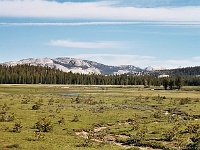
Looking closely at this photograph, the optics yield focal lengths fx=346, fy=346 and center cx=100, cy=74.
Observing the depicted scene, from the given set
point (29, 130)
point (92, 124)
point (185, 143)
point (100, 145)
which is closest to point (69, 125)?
point (92, 124)

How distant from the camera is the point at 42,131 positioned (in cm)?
4912

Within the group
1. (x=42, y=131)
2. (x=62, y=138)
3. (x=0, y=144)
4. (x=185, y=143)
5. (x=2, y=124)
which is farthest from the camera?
(x=2, y=124)

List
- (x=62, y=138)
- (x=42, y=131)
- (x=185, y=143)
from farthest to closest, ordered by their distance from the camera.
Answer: (x=42, y=131) → (x=62, y=138) → (x=185, y=143)

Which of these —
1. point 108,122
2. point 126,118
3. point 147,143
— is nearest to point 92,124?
point 108,122

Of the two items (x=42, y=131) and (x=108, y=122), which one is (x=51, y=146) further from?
(x=108, y=122)

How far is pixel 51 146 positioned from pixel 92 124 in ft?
71.2

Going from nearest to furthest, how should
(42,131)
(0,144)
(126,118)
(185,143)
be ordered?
(0,144)
(185,143)
(42,131)
(126,118)

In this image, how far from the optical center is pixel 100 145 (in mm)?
39594

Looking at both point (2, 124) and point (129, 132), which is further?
point (2, 124)

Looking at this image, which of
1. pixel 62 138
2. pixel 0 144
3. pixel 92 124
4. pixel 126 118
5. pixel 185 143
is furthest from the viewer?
pixel 126 118

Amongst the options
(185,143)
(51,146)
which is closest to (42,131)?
(51,146)

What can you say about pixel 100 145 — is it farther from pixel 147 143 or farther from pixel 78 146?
pixel 147 143

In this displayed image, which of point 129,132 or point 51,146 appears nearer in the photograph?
point 51,146

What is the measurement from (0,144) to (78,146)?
8.49 m
